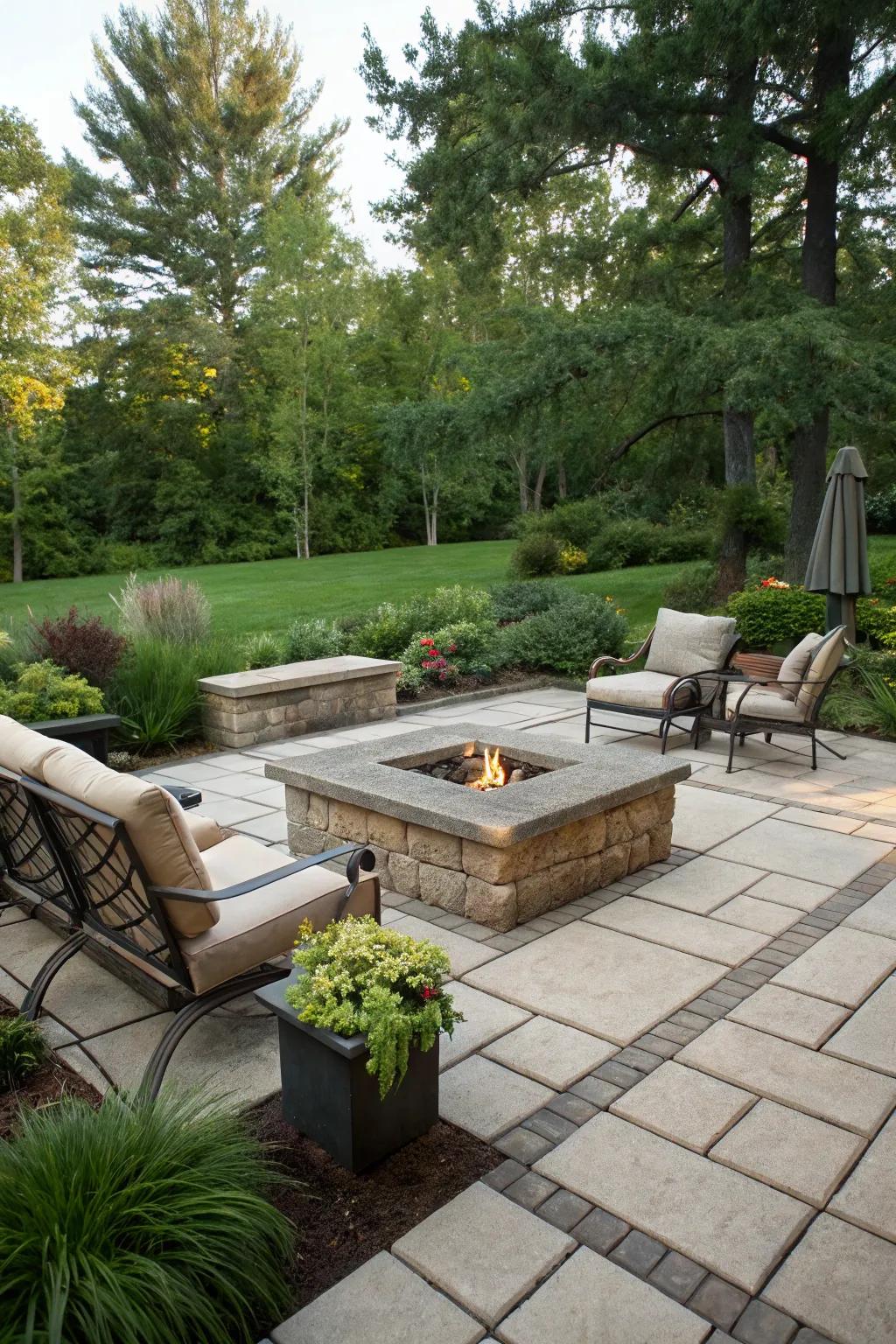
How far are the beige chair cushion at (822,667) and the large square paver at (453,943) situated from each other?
3262 mm

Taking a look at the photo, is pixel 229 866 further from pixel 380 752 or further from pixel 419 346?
pixel 419 346

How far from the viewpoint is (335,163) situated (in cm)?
2711

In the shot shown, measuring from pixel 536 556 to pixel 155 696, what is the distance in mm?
11538

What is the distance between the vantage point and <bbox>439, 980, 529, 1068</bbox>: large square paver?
8.62 feet

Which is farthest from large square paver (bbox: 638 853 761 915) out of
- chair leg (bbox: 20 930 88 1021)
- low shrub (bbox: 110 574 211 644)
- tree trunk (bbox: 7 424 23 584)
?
tree trunk (bbox: 7 424 23 584)

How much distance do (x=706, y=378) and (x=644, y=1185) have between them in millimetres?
9831

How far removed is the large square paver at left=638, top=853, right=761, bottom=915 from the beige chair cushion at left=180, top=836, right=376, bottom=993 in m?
1.47

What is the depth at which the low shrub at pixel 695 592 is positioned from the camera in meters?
12.4

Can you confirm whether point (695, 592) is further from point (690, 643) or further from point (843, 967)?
point (843, 967)

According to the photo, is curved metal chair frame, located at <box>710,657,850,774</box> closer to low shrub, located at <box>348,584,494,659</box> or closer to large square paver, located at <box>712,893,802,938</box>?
large square paver, located at <box>712,893,802,938</box>

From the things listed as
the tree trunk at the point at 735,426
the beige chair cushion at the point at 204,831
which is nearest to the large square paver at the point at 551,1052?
the beige chair cushion at the point at 204,831

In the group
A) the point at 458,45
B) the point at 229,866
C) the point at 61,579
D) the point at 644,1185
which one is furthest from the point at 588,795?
the point at 61,579

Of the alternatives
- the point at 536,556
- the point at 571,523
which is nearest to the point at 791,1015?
the point at 536,556

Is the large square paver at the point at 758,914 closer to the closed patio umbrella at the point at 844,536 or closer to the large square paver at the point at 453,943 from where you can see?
the large square paver at the point at 453,943
